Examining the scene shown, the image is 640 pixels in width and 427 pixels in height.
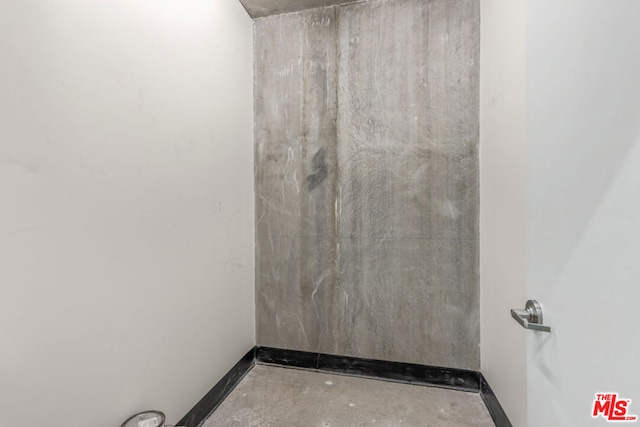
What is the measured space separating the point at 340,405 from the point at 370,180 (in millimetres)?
1500

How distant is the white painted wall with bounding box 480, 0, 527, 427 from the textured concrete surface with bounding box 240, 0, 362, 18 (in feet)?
3.68

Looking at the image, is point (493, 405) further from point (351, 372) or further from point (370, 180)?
point (370, 180)

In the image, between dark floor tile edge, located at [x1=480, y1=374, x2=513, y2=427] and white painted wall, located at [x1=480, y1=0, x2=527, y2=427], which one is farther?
dark floor tile edge, located at [x1=480, y1=374, x2=513, y2=427]

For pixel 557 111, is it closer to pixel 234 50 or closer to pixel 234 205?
pixel 234 205

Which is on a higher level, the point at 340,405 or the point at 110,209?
the point at 110,209

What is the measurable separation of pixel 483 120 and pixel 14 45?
7.37ft

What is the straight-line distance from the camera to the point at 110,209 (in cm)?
116

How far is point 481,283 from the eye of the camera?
6.39 feet

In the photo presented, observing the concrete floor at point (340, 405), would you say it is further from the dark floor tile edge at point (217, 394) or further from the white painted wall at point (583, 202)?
the white painted wall at point (583, 202)

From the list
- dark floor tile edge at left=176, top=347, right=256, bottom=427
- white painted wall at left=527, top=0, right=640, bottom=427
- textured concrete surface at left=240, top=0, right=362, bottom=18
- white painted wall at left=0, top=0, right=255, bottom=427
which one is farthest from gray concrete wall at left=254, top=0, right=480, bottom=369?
white painted wall at left=527, top=0, right=640, bottom=427

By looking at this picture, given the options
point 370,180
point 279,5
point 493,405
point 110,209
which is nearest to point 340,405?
point 493,405

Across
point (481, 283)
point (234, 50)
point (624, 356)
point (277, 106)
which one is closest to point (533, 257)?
point (624, 356)

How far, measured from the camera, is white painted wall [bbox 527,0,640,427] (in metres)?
0.57

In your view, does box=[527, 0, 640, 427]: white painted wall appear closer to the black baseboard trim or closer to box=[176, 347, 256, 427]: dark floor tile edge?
the black baseboard trim
